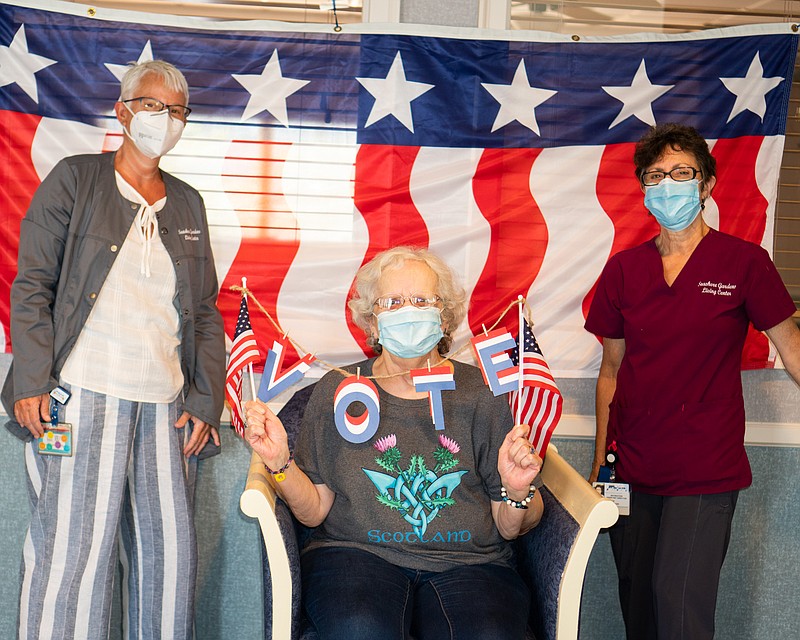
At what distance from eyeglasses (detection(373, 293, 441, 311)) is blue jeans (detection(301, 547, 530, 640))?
619 mm

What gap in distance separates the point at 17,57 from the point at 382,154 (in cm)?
126

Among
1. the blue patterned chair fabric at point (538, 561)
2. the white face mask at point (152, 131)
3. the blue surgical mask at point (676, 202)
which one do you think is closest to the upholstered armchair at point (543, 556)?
the blue patterned chair fabric at point (538, 561)

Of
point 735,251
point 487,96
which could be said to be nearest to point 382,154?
point 487,96

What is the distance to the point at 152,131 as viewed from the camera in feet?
7.89

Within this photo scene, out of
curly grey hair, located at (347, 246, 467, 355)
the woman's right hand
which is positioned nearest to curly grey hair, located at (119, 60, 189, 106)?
curly grey hair, located at (347, 246, 467, 355)

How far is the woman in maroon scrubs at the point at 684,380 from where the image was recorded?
234 cm

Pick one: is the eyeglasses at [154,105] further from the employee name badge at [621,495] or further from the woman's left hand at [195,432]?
the employee name badge at [621,495]

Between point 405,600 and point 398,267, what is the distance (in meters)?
0.83

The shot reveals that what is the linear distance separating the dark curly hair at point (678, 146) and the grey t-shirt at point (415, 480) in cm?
84

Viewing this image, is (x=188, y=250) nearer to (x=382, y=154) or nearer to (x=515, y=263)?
(x=382, y=154)

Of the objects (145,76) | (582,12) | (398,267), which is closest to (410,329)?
(398,267)

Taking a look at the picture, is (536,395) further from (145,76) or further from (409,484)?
(145,76)

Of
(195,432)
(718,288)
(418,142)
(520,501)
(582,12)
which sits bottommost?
(520,501)

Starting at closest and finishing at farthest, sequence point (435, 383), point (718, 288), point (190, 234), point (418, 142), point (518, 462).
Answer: point (518, 462) < point (435, 383) < point (718, 288) < point (190, 234) < point (418, 142)
